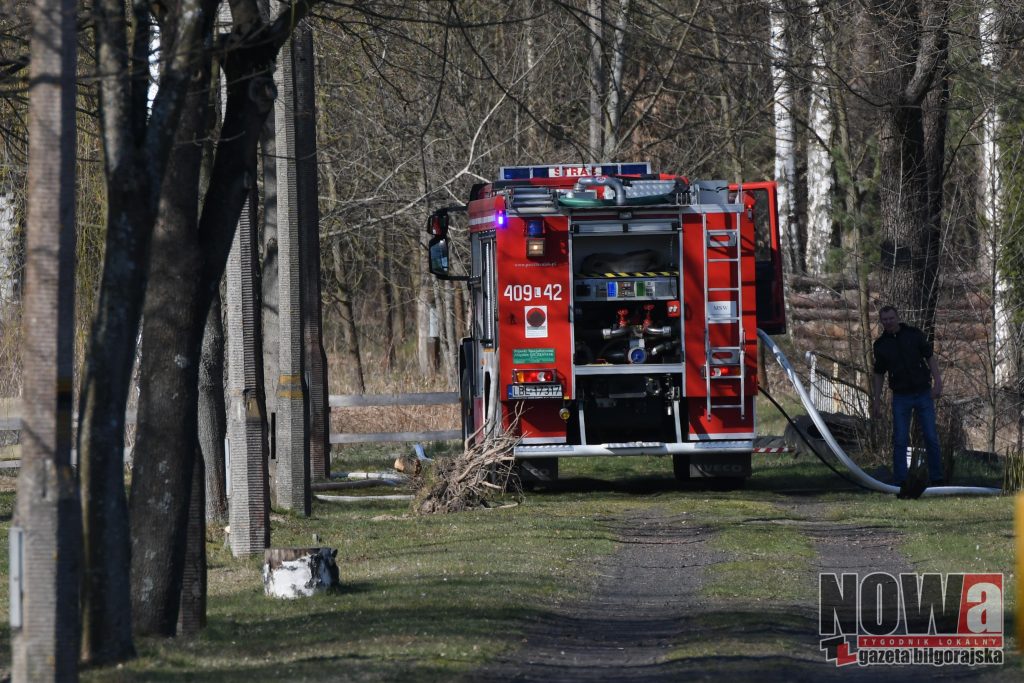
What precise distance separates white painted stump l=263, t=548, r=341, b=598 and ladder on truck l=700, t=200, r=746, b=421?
650cm

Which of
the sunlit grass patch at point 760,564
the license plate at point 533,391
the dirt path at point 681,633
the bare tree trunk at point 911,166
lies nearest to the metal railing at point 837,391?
the bare tree trunk at point 911,166

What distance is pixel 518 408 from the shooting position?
14.7 m

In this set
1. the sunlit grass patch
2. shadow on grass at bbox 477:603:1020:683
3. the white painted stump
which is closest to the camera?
shadow on grass at bbox 477:603:1020:683

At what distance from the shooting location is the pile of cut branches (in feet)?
45.8

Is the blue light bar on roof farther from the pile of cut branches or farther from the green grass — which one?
the green grass

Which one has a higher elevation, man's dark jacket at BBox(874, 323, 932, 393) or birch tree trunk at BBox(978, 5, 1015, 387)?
birch tree trunk at BBox(978, 5, 1015, 387)

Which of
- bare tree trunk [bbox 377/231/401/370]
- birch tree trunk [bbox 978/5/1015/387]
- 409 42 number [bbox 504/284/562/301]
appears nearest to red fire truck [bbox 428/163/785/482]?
409 42 number [bbox 504/284/562/301]

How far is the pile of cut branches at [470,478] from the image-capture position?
14.0m

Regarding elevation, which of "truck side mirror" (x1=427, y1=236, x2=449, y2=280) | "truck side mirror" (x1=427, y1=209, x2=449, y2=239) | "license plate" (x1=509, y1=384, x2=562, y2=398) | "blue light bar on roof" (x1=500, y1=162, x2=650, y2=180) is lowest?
"license plate" (x1=509, y1=384, x2=562, y2=398)

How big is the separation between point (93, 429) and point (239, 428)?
4110 mm

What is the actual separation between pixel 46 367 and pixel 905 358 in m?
10.9

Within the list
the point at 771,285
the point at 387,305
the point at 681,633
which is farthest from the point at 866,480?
the point at 387,305

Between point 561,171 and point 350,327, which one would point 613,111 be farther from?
point 350,327

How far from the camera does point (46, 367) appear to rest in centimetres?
588
